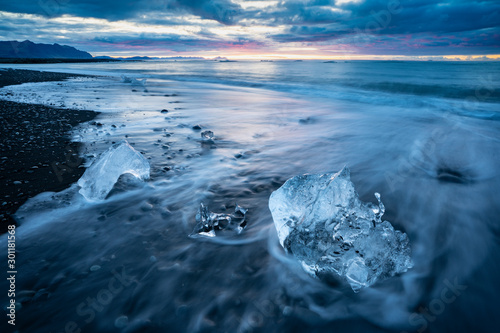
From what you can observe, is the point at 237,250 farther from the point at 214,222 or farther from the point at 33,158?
the point at 33,158

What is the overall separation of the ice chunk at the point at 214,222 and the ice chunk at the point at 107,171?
1456 millimetres

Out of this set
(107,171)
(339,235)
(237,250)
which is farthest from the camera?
(107,171)

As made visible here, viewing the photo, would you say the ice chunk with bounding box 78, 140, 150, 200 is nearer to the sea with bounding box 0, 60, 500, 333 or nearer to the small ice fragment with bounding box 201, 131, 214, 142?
the sea with bounding box 0, 60, 500, 333

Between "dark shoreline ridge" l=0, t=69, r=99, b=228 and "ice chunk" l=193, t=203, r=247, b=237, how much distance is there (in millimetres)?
2163

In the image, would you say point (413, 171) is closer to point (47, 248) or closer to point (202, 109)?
point (47, 248)

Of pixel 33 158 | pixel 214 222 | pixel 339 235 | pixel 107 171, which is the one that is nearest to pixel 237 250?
pixel 214 222

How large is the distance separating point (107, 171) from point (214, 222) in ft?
6.05

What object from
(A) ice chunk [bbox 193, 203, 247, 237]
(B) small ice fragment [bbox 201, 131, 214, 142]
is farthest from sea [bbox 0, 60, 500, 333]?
(B) small ice fragment [bbox 201, 131, 214, 142]

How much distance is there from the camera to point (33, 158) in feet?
13.8

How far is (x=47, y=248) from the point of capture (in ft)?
8.18

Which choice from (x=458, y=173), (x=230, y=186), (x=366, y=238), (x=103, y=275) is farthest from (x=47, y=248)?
(x=458, y=173)

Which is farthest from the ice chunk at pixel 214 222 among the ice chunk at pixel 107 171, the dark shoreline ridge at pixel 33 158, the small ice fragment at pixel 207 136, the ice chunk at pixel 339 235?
the small ice fragment at pixel 207 136

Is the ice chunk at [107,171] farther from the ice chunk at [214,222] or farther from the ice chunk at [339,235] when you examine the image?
the ice chunk at [339,235]

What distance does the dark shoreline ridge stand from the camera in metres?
3.23
